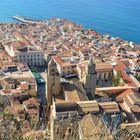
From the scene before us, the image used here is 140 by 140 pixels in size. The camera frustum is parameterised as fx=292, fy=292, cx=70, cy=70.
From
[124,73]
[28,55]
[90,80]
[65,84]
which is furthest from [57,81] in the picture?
[28,55]

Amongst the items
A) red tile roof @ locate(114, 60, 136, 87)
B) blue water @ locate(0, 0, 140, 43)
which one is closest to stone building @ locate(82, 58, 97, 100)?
red tile roof @ locate(114, 60, 136, 87)

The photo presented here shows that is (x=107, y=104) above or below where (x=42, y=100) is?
above

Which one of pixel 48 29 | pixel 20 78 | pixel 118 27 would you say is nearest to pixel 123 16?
pixel 118 27

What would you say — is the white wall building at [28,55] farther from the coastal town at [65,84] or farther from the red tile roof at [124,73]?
the red tile roof at [124,73]

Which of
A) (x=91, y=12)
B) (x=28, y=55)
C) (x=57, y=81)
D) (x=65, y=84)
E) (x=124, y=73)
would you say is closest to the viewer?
(x=57, y=81)

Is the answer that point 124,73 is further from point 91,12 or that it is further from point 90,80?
point 91,12

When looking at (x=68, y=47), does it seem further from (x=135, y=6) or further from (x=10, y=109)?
(x=135, y=6)

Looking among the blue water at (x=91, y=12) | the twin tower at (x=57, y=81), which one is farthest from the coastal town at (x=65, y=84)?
the blue water at (x=91, y=12)
